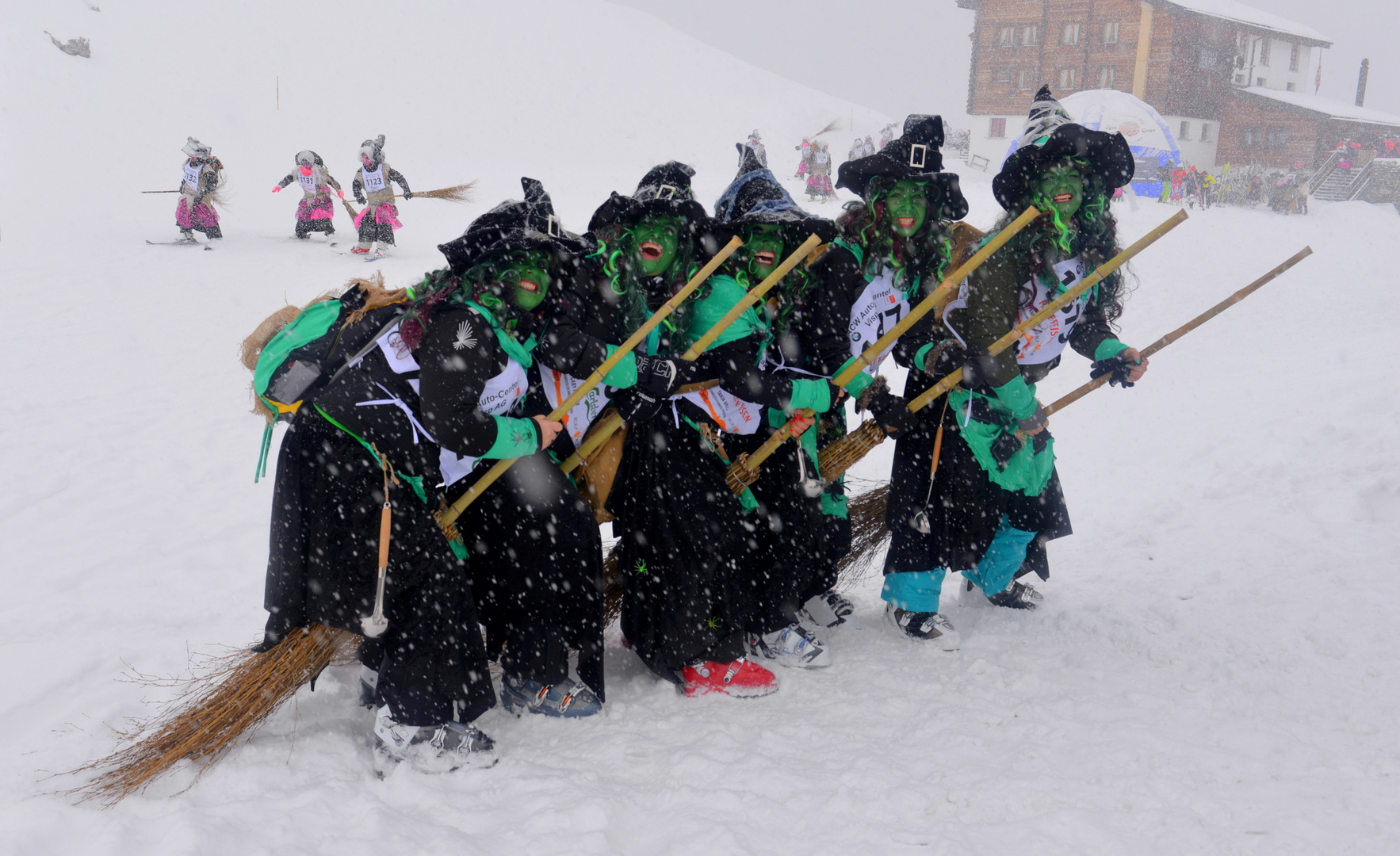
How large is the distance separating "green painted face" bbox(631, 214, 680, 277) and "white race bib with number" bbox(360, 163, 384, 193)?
10.1 metres

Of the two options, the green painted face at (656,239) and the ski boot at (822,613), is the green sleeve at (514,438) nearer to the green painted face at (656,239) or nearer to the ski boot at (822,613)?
the green painted face at (656,239)

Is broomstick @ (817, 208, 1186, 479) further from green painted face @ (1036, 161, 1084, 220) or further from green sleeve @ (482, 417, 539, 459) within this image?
green sleeve @ (482, 417, 539, 459)

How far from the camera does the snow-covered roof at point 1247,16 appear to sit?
101 feet

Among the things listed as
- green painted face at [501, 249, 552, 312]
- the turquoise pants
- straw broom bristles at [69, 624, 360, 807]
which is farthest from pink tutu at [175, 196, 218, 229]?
the turquoise pants

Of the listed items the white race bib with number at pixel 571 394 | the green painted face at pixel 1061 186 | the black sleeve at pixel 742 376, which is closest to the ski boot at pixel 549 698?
the white race bib with number at pixel 571 394

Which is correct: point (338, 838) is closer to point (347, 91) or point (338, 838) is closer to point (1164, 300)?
point (1164, 300)

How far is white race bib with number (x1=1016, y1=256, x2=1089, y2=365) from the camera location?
10.4ft

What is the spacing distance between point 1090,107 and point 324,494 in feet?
70.9

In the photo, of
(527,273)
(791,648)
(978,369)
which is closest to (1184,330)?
(978,369)

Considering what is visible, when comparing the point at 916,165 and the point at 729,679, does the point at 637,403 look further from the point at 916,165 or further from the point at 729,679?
the point at 916,165

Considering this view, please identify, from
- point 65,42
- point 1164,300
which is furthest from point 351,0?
point 1164,300

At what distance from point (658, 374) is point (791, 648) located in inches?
47.0

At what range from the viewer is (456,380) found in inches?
97.0

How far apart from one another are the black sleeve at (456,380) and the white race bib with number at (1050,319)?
1918 mm
